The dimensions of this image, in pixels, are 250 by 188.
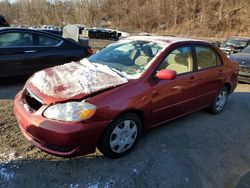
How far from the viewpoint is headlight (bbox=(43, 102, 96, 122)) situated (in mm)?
3078

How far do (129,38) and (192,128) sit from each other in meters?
1.87

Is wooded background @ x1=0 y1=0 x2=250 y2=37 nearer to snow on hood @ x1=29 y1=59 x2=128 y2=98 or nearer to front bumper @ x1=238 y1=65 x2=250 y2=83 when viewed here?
front bumper @ x1=238 y1=65 x2=250 y2=83

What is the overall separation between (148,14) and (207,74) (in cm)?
5028

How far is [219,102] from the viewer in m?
5.59

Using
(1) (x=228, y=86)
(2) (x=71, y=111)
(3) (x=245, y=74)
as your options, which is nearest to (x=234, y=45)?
(3) (x=245, y=74)

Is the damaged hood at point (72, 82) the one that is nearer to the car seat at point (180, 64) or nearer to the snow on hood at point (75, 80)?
the snow on hood at point (75, 80)

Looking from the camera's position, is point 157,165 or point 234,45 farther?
point 234,45

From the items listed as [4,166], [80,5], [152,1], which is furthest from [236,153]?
[80,5]

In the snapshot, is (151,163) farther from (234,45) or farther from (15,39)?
(234,45)

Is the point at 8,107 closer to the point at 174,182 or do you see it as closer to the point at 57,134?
the point at 57,134

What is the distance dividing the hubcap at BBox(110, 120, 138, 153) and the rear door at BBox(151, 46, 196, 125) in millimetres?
429

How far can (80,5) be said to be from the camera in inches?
2547

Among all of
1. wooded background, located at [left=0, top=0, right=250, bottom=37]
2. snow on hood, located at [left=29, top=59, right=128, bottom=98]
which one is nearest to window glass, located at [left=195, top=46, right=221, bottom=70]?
snow on hood, located at [left=29, top=59, right=128, bottom=98]

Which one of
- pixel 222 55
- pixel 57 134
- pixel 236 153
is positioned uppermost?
pixel 222 55
